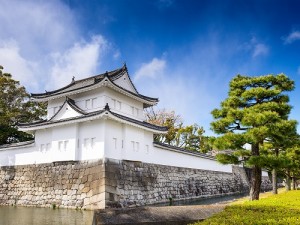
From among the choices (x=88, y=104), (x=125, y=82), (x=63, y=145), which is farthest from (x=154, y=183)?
(x=125, y=82)

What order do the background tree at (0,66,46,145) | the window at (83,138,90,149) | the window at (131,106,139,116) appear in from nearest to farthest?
the window at (83,138,90,149) → the window at (131,106,139,116) → the background tree at (0,66,46,145)

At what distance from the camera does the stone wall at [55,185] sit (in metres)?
16.5

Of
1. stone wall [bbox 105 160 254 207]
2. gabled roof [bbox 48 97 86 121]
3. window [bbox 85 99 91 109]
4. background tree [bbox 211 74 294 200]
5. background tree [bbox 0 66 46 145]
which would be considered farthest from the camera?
background tree [bbox 0 66 46 145]

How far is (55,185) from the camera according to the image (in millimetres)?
18359

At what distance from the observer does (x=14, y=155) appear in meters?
22.1

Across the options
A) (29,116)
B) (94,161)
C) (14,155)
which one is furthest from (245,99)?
(29,116)

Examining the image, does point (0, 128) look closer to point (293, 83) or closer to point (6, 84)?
point (6, 84)

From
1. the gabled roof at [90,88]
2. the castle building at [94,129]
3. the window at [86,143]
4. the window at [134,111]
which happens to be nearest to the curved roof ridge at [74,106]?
the castle building at [94,129]

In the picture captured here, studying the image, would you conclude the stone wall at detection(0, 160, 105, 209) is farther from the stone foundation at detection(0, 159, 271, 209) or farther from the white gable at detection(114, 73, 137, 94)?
the white gable at detection(114, 73, 137, 94)

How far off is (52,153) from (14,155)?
15.9 feet

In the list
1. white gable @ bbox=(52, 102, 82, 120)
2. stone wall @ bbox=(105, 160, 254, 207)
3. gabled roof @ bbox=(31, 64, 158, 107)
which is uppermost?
gabled roof @ bbox=(31, 64, 158, 107)

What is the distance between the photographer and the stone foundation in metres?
16.4

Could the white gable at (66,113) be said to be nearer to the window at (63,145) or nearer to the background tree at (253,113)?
the window at (63,145)

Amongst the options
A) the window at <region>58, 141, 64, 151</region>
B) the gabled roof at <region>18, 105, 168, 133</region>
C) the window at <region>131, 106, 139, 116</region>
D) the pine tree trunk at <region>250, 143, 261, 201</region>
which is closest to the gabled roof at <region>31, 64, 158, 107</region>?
the window at <region>131, 106, 139, 116</region>
